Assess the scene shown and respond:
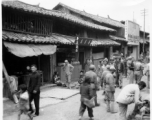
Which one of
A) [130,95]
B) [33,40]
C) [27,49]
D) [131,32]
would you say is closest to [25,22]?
[33,40]

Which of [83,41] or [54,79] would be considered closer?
[54,79]

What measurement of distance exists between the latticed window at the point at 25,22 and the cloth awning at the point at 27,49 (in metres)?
1.12

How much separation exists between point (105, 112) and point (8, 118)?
359 cm

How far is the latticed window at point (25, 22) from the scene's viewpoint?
843 centimetres

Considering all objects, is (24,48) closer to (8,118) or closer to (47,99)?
(47,99)

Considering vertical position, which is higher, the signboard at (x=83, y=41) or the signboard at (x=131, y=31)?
the signboard at (x=131, y=31)

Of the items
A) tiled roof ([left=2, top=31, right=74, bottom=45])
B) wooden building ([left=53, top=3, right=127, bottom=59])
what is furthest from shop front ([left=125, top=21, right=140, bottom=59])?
tiled roof ([left=2, top=31, right=74, bottom=45])

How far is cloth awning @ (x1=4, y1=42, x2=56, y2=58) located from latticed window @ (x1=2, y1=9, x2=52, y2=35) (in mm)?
1121

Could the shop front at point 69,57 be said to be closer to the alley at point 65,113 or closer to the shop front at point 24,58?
the shop front at point 24,58

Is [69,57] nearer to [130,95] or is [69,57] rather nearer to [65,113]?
[65,113]

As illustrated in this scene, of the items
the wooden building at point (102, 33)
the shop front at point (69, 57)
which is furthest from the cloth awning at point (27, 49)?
the wooden building at point (102, 33)

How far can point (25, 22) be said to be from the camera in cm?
926

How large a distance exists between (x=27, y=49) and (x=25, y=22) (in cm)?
189

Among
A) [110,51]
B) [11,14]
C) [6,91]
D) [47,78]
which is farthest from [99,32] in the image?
[6,91]
